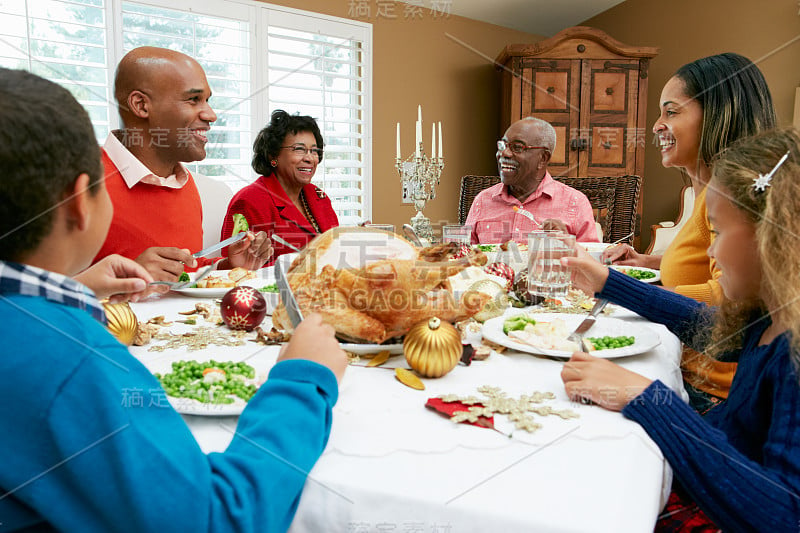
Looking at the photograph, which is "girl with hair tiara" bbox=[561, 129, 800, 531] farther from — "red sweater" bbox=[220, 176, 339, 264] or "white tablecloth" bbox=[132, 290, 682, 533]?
"red sweater" bbox=[220, 176, 339, 264]

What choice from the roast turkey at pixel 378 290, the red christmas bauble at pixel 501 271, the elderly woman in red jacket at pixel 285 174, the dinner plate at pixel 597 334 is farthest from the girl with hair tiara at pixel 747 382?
the elderly woman in red jacket at pixel 285 174

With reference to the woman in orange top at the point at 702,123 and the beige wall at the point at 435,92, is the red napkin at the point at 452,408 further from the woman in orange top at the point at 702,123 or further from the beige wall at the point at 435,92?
the beige wall at the point at 435,92

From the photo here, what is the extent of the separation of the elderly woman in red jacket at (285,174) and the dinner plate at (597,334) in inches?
70.9

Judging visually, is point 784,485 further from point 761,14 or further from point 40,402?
point 761,14

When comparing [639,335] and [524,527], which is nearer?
[524,527]

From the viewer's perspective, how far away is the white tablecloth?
1.57 ft

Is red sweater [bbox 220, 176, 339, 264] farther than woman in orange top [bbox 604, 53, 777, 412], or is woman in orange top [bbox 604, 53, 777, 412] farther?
red sweater [bbox 220, 176, 339, 264]

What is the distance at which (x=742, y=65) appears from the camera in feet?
4.72

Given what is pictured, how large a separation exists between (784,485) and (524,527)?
0.36 metres

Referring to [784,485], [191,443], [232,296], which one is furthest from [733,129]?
[191,443]

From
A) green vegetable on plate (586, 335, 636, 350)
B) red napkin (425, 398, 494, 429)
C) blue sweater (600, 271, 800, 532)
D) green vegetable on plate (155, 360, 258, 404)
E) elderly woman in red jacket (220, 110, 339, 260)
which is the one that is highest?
elderly woman in red jacket (220, 110, 339, 260)

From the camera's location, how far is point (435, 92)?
5266 mm

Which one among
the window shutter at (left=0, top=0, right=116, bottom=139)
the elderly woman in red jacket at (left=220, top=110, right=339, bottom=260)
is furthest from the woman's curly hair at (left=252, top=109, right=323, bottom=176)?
Result: the window shutter at (left=0, top=0, right=116, bottom=139)

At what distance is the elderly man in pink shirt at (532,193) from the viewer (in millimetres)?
3096
